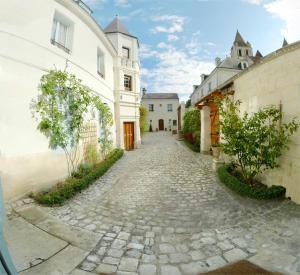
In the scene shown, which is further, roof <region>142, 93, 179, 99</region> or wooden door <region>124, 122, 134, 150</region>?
roof <region>142, 93, 179, 99</region>

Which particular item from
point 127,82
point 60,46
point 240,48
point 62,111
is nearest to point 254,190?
point 62,111

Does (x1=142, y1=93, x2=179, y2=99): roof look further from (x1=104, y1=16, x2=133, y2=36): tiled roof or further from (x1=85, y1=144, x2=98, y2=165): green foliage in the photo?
(x1=85, y1=144, x2=98, y2=165): green foliage

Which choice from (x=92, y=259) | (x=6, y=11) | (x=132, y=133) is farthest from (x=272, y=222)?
(x=132, y=133)

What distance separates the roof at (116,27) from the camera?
14.9 meters

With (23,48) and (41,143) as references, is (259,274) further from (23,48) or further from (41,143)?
(23,48)

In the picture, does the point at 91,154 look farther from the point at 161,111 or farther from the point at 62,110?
the point at 161,111

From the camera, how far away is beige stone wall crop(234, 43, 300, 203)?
4.79m

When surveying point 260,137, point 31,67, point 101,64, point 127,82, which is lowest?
point 260,137

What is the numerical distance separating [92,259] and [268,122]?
223 inches

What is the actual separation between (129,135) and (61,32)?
32.0 ft

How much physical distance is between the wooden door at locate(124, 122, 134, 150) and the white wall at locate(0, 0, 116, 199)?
906 centimetres

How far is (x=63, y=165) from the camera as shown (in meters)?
6.77

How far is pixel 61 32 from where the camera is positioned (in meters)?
7.40

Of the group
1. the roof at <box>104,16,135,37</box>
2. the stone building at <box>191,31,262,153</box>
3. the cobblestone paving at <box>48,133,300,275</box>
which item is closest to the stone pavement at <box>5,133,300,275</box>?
the cobblestone paving at <box>48,133,300,275</box>
